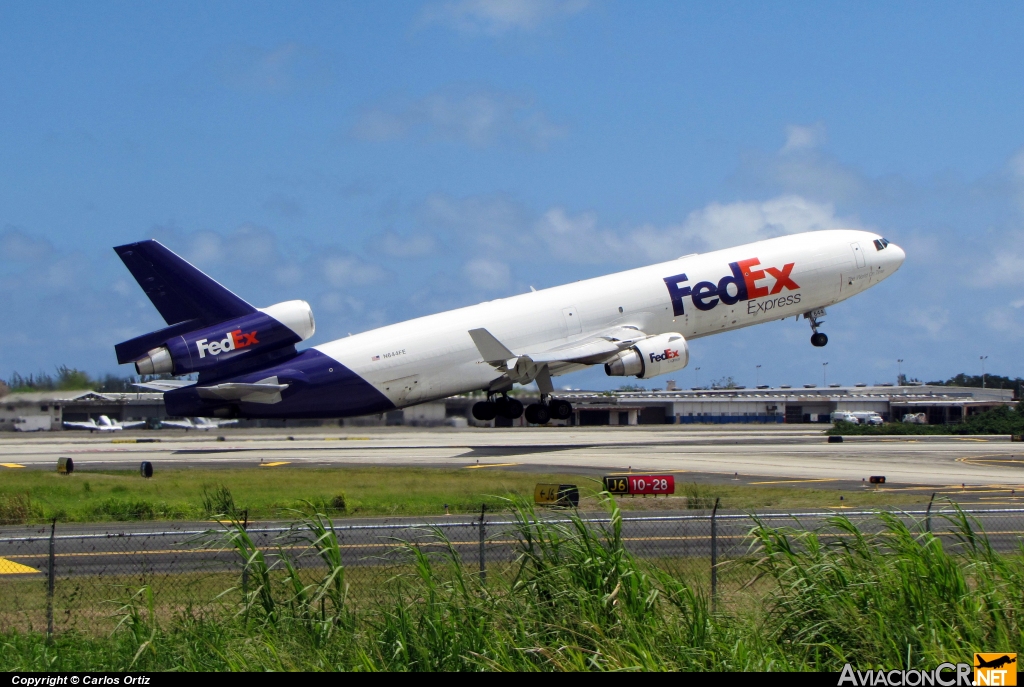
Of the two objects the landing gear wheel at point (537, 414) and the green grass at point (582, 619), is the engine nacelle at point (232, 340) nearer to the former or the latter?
the landing gear wheel at point (537, 414)

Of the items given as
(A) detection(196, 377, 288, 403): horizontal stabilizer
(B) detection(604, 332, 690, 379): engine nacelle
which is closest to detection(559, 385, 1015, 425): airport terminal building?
(B) detection(604, 332, 690, 379): engine nacelle

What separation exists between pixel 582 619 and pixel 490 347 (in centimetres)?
3525

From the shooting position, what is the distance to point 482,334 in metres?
45.2

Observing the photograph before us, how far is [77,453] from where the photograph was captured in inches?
2042

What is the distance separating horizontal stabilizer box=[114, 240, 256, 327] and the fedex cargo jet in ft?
0.15

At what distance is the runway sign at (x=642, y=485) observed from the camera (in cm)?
3072

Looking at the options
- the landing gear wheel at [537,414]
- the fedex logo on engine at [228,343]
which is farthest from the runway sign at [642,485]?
the fedex logo on engine at [228,343]

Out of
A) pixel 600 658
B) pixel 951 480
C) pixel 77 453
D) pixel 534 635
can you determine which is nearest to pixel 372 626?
pixel 534 635

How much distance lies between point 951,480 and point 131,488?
2859 centimetres

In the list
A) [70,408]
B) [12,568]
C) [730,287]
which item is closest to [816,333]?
[730,287]

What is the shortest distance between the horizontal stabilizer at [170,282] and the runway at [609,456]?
6780 millimetres

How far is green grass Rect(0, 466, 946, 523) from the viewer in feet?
92.4

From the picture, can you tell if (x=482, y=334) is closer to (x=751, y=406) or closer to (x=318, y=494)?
(x=318, y=494)

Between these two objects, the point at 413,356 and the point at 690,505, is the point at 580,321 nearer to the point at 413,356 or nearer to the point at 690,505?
the point at 413,356
